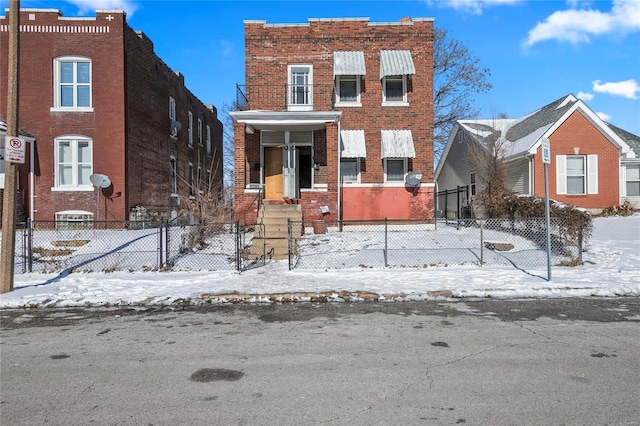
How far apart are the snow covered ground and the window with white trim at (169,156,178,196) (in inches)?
552

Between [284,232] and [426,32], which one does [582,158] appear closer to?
[426,32]

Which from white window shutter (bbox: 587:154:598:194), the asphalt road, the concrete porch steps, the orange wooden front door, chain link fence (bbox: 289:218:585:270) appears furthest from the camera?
white window shutter (bbox: 587:154:598:194)

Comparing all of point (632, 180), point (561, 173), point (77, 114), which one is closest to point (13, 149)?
point (77, 114)

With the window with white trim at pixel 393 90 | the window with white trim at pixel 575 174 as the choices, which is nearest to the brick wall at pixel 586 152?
the window with white trim at pixel 575 174

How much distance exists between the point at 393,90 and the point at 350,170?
148 inches

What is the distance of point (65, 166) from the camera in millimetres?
17672

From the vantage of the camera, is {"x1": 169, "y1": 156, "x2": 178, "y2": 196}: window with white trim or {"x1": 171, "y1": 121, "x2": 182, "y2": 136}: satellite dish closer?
{"x1": 169, "y1": 156, "x2": 178, "y2": 196}: window with white trim

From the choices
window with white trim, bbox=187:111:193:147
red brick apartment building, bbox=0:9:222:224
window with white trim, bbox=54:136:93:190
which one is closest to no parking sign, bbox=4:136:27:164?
red brick apartment building, bbox=0:9:222:224

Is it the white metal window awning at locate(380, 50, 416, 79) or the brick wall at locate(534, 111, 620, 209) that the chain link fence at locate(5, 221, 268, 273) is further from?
the brick wall at locate(534, 111, 620, 209)

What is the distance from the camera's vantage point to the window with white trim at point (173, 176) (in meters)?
23.7

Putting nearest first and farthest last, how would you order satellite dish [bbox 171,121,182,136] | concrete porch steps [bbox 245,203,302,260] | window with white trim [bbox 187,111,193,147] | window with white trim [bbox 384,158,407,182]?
concrete porch steps [bbox 245,203,302,260] < window with white trim [bbox 384,158,407,182] < satellite dish [bbox 171,121,182,136] < window with white trim [bbox 187,111,193,147]

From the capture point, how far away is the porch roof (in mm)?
15531

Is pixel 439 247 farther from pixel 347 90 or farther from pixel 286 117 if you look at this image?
pixel 347 90

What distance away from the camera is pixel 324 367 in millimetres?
4648
